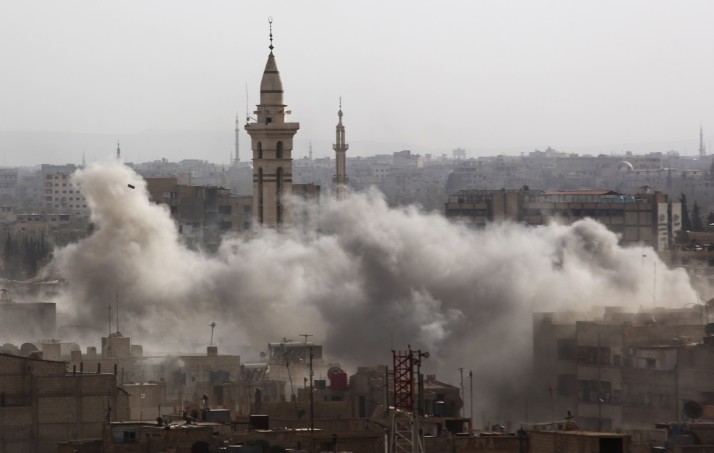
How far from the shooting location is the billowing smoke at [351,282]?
201 feet

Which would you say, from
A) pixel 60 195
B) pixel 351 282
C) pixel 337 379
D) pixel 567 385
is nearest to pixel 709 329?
pixel 567 385

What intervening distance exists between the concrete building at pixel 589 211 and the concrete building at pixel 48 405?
48312mm

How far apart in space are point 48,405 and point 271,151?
29.8 metres

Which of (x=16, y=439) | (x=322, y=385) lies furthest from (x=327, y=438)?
(x=322, y=385)

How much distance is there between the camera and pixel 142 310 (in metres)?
66.0

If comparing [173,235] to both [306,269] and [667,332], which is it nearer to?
[306,269]

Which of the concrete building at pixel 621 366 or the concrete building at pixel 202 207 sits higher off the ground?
the concrete building at pixel 202 207

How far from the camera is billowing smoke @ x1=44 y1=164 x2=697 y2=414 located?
61.2 metres

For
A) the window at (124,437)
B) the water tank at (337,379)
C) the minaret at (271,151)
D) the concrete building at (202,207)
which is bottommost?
the water tank at (337,379)

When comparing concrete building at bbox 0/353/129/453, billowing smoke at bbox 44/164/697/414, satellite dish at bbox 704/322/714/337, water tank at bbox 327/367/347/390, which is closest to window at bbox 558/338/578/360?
billowing smoke at bbox 44/164/697/414

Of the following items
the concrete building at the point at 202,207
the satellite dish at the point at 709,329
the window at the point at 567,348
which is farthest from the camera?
the concrete building at the point at 202,207

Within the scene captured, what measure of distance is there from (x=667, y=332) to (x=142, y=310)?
1604 cm

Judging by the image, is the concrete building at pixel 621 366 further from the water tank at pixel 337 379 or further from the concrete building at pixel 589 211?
the concrete building at pixel 589 211

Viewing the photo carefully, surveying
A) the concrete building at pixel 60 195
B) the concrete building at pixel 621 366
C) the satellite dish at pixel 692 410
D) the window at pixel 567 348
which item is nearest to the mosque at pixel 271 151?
the concrete building at pixel 621 366
